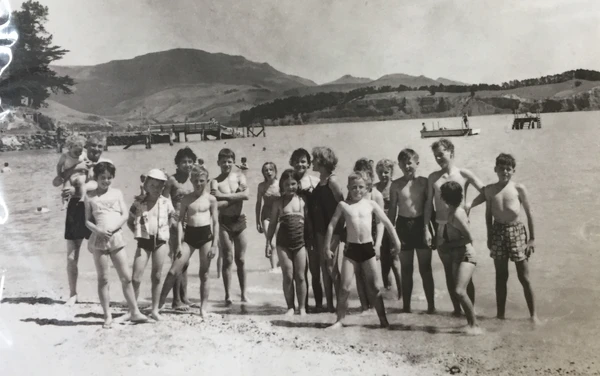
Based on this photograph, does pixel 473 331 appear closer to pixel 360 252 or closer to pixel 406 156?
pixel 360 252

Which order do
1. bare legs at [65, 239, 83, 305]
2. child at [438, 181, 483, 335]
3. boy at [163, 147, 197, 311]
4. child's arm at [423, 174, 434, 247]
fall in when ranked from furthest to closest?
bare legs at [65, 239, 83, 305], boy at [163, 147, 197, 311], child's arm at [423, 174, 434, 247], child at [438, 181, 483, 335]

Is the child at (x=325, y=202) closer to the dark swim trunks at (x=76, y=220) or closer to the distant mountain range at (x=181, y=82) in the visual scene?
the distant mountain range at (x=181, y=82)

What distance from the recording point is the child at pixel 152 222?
344 centimetres

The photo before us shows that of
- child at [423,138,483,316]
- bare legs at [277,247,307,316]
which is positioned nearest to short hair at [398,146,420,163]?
child at [423,138,483,316]

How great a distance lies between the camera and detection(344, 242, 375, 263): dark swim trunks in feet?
10.8

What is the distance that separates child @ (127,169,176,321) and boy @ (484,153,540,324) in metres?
2.34

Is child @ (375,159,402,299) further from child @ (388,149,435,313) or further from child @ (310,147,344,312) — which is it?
child @ (310,147,344,312)

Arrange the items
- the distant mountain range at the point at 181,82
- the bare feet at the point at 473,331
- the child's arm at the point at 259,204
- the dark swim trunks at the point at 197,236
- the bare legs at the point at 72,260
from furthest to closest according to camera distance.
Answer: the distant mountain range at the point at 181,82
the child's arm at the point at 259,204
the bare legs at the point at 72,260
the dark swim trunks at the point at 197,236
the bare feet at the point at 473,331

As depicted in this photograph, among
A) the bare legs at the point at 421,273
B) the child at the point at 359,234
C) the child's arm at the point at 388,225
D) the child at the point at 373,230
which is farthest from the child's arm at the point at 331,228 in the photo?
Answer: the bare legs at the point at 421,273

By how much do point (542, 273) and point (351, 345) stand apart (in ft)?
6.52

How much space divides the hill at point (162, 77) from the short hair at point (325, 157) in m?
1.36

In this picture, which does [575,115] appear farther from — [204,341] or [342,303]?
[204,341]

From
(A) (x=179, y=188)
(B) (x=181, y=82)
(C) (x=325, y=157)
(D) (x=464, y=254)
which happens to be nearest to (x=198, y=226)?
(A) (x=179, y=188)

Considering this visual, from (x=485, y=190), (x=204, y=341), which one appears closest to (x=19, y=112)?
(x=204, y=341)
